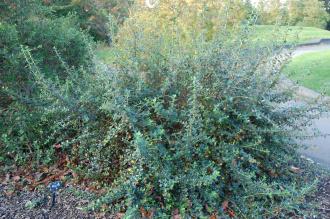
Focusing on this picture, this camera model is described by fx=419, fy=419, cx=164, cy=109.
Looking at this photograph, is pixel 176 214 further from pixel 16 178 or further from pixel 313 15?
pixel 313 15

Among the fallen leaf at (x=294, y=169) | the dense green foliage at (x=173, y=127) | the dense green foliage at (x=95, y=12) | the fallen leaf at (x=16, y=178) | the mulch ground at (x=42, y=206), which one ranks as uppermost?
the dense green foliage at (x=173, y=127)

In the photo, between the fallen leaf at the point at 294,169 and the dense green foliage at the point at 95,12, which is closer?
the fallen leaf at the point at 294,169

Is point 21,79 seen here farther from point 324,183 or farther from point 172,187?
point 324,183

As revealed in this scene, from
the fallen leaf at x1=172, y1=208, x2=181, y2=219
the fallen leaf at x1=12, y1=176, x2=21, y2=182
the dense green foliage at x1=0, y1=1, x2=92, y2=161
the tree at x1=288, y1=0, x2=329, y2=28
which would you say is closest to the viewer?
the fallen leaf at x1=172, y1=208, x2=181, y2=219

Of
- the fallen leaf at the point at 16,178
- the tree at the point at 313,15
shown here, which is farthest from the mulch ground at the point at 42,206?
the tree at the point at 313,15

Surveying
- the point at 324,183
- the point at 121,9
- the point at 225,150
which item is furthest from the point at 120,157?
the point at 121,9

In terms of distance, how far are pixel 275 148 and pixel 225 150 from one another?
767 mm

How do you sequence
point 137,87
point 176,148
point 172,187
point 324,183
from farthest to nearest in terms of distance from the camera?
point 324,183, point 137,87, point 176,148, point 172,187

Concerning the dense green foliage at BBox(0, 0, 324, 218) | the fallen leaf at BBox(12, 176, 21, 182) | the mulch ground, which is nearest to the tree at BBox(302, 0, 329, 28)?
the dense green foliage at BBox(0, 0, 324, 218)

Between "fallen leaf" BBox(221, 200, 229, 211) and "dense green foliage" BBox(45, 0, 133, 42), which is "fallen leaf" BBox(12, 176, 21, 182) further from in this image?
"dense green foliage" BBox(45, 0, 133, 42)

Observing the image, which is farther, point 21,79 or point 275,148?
point 21,79

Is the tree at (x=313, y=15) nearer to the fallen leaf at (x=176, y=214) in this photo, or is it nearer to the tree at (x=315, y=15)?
the tree at (x=315, y=15)

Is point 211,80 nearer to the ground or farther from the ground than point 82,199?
farther from the ground

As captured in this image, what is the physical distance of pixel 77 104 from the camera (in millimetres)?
4156
